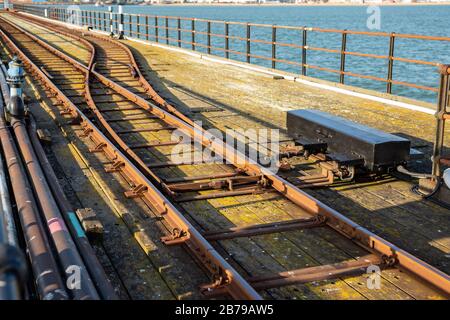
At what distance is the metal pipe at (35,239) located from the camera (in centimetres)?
409

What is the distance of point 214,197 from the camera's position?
6.83 m

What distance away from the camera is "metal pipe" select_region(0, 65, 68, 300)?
409 cm

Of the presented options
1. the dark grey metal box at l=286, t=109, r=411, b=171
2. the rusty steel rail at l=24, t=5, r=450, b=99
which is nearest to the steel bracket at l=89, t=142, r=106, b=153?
the dark grey metal box at l=286, t=109, r=411, b=171

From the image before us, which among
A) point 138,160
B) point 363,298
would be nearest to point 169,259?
point 363,298

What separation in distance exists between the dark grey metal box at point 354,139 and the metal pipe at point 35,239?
13.9ft

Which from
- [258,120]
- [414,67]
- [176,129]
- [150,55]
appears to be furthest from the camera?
[414,67]

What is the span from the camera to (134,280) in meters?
4.79

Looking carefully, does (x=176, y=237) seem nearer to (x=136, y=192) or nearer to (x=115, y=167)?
(x=136, y=192)

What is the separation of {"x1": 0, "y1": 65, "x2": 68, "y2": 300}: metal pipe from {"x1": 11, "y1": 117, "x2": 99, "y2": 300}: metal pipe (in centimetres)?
8

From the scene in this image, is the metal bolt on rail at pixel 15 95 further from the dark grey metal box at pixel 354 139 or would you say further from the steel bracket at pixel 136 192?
the dark grey metal box at pixel 354 139

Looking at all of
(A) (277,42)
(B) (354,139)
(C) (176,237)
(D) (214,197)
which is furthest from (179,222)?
(A) (277,42)

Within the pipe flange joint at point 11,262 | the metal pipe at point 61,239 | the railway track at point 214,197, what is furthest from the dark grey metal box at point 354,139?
the pipe flange joint at point 11,262
